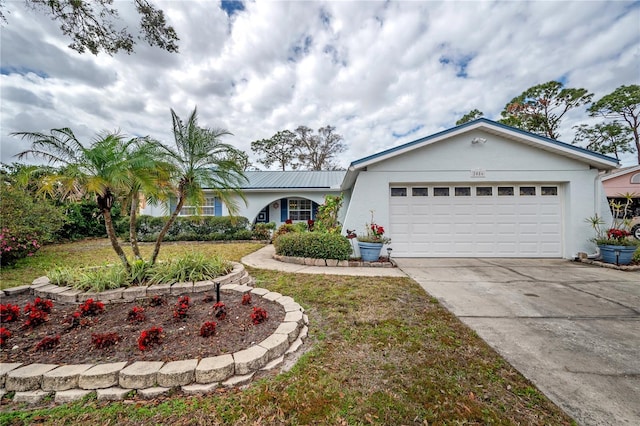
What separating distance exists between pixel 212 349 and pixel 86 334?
5.09ft

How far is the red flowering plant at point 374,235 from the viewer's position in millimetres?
6796

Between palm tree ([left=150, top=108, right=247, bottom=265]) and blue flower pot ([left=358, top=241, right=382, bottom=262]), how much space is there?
12.9 ft

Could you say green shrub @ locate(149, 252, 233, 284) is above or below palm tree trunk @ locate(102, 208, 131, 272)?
below

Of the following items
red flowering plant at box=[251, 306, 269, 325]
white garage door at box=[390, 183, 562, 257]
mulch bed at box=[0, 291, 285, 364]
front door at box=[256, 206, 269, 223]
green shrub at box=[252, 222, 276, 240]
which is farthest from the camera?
front door at box=[256, 206, 269, 223]

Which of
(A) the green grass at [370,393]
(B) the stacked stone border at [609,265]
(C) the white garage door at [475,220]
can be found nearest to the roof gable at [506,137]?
(C) the white garage door at [475,220]

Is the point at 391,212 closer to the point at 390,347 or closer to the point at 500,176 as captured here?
the point at 500,176

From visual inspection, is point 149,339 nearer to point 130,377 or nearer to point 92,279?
point 130,377

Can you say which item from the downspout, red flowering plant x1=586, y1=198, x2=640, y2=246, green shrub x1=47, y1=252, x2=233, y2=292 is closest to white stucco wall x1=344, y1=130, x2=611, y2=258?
the downspout

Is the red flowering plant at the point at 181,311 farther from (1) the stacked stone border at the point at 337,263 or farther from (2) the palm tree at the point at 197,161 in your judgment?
(1) the stacked stone border at the point at 337,263

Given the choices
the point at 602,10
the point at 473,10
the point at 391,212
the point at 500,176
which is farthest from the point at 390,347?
the point at 602,10

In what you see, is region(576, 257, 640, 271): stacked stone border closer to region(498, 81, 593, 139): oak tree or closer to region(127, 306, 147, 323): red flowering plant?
region(127, 306, 147, 323): red flowering plant

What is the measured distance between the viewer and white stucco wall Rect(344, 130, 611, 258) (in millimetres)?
7176

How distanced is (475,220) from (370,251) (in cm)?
369

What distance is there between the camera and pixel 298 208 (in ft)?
47.8
